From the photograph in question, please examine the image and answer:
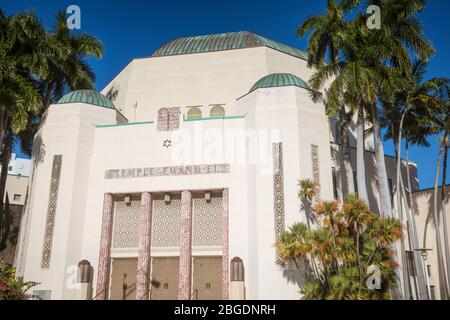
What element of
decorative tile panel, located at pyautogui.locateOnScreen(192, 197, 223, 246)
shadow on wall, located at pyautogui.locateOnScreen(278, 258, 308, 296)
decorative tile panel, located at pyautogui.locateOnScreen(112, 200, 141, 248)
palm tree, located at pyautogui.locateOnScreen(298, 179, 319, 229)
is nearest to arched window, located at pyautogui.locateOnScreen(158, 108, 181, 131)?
decorative tile panel, located at pyautogui.locateOnScreen(192, 197, 223, 246)

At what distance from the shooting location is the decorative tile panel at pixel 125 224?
26.7 m

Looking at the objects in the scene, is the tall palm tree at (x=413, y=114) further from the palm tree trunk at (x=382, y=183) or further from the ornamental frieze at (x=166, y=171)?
the ornamental frieze at (x=166, y=171)

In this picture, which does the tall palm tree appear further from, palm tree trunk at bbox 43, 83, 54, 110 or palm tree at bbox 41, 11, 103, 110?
palm tree trunk at bbox 43, 83, 54, 110

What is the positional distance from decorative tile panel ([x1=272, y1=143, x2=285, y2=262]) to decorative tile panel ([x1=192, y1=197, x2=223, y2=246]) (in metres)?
3.61

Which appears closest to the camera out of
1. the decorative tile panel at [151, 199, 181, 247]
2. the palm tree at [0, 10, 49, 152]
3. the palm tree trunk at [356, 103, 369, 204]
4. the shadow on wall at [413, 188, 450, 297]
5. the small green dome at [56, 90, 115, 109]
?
the palm tree trunk at [356, 103, 369, 204]

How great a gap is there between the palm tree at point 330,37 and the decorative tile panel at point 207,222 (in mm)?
8200

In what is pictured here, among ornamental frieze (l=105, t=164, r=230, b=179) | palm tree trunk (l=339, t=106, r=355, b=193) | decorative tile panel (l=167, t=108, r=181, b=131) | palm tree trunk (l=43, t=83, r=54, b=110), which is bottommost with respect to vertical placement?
ornamental frieze (l=105, t=164, r=230, b=179)

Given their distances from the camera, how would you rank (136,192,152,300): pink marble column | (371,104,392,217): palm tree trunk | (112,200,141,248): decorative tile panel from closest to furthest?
(371,104,392,217): palm tree trunk, (136,192,152,300): pink marble column, (112,200,141,248): decorative tile panel

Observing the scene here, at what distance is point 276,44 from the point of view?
38.8 meters

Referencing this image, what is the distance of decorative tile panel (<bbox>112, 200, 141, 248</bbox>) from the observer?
26672 millimetres

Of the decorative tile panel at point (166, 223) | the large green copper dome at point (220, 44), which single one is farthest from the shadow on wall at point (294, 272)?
the large green copper dome at point (220, 44)

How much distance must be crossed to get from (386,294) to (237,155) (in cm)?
1123

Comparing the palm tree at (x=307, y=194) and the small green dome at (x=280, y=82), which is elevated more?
the small green dome at (x=280, y=82)

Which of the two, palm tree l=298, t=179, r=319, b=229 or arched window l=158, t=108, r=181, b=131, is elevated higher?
arched window l=158, t=108, r=181, b=131
